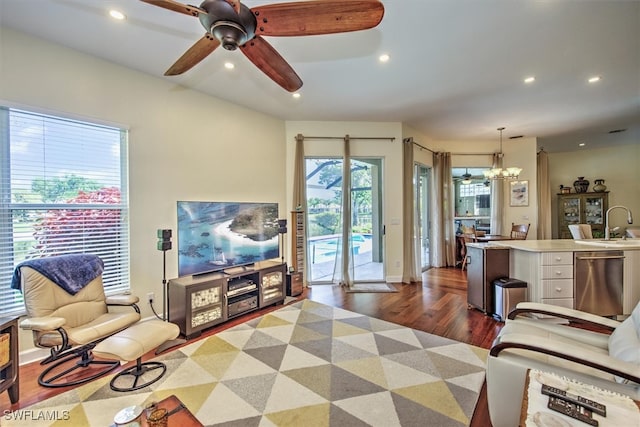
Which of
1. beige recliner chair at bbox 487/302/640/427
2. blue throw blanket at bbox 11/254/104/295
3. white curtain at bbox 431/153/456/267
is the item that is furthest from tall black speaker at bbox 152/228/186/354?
white curtain at bbox 431/153/456/267

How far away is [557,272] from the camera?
323 cm

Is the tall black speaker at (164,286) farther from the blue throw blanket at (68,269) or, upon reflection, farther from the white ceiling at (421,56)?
the white ceiling at (421,56)

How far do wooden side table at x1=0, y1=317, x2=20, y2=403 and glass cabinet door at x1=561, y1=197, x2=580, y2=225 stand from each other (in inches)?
426

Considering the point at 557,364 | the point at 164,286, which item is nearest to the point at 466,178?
the point at 557,364

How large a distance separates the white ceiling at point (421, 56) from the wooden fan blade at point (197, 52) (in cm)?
60

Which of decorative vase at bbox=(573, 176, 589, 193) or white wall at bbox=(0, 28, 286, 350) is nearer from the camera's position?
white wall at bbox=(0, 28, 286, 350)

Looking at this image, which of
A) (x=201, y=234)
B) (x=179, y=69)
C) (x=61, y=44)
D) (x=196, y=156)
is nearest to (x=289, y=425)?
(x=201, y=234)

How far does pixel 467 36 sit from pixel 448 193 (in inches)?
168

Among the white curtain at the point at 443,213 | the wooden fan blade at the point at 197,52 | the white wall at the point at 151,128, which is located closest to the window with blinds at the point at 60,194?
the white wall at the point at 151,128

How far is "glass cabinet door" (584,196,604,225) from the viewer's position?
23.6ft

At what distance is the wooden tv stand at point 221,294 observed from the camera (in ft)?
9.83

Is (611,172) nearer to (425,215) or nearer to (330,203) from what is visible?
(425,215)

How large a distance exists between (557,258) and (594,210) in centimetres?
618

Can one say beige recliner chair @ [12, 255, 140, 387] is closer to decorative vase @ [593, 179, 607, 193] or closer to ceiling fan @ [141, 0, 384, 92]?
ceiling fan @ [141, 0, 384, 92]
